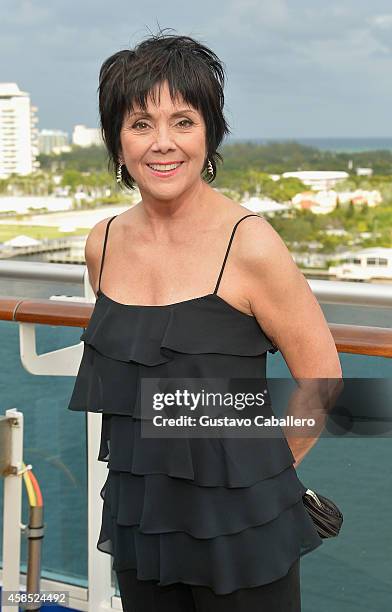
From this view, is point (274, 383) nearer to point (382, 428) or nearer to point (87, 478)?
point (382, 428)

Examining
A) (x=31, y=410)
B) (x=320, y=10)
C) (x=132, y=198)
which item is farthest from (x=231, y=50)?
(x=31, y=410)

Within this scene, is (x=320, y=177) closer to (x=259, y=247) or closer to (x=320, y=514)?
(x=320, y=514)

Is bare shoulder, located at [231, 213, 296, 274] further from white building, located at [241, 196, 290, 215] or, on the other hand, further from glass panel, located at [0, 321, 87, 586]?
white building, located at [241, 196, 290, 215]

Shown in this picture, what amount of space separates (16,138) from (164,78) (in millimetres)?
44068

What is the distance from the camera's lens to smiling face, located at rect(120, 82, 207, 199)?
4.50 feet

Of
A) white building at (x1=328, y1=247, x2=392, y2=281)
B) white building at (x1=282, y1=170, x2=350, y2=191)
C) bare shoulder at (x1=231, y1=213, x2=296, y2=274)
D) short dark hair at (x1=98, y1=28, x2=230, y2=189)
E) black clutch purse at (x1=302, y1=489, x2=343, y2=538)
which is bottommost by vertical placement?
white building at (x1=328, y1=247, x2=392, y2=281)

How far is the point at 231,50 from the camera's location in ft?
186

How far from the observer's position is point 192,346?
133 centimetres

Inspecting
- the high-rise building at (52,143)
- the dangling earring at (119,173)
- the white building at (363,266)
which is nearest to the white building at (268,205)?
the white building at (363,266)

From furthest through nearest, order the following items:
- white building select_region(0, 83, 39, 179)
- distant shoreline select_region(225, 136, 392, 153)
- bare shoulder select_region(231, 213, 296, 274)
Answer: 1. distant shoreline select_region(225, 136, 392, 153)
2. white building select_region(0, 83, 39, 179)
3. bare shoulder select_region(231, 213, 296, 274)

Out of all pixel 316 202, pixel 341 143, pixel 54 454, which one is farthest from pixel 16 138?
pixel 54 454

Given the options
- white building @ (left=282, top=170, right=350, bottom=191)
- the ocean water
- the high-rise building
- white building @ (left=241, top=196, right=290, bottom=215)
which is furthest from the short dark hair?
the high-rise building

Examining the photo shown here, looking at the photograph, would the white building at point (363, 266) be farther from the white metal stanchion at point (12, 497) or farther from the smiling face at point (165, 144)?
the smiling face at point (165, 144)

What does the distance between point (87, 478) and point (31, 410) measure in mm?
230
